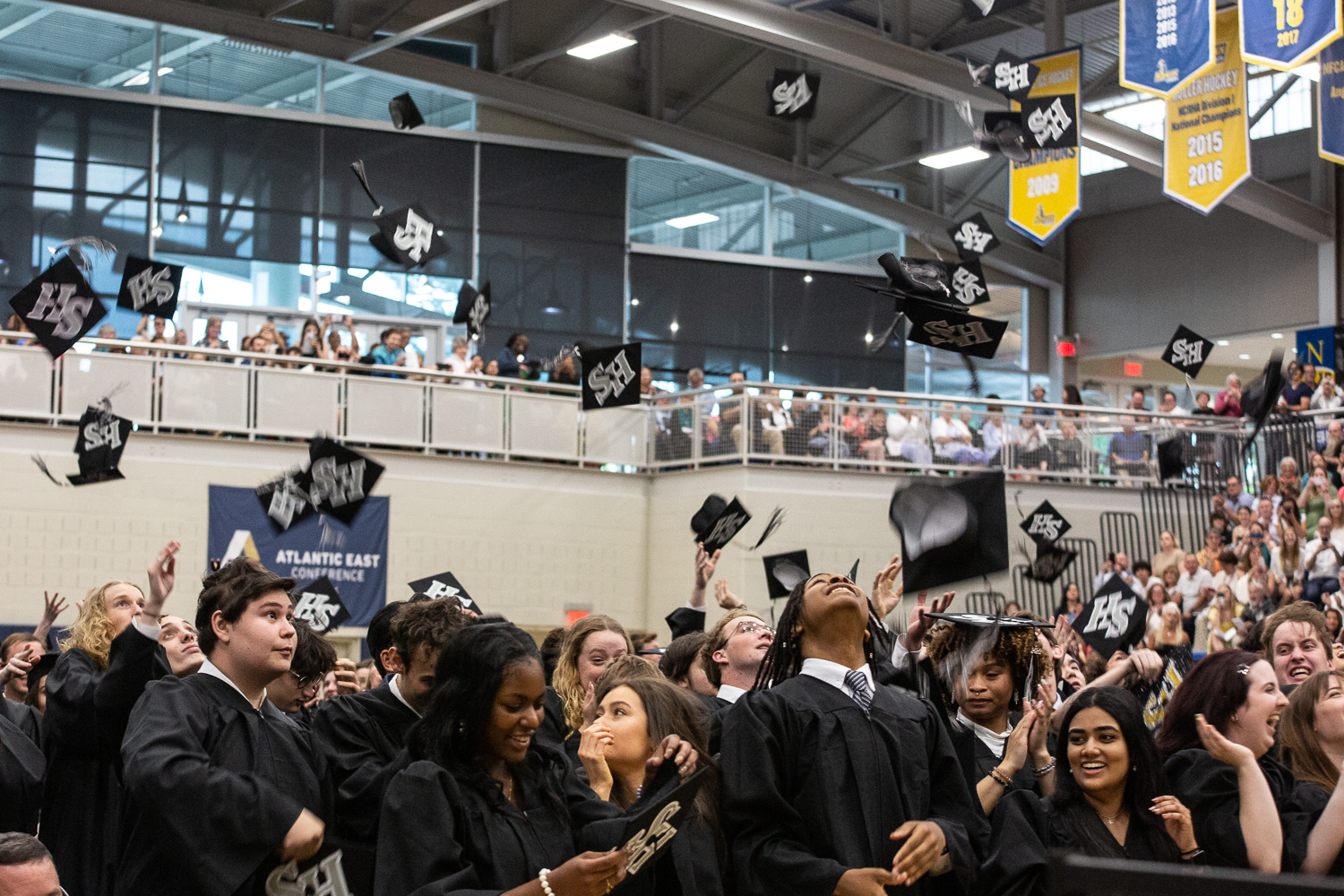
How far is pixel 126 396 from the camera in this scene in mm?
16172

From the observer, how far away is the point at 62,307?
37.3 feet

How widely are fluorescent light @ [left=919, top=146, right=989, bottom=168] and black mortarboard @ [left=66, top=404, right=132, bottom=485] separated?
13.8m

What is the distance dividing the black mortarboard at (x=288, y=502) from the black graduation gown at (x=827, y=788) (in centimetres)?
750

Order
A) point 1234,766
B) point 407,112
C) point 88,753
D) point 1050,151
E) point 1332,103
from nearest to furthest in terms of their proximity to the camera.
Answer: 1. point 1234,766
2. point 88,753
3. point 1332,103
4. point 1050,151
5. point 407,112

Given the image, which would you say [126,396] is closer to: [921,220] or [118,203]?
[118,203]

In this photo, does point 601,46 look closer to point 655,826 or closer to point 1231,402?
point 1231,402

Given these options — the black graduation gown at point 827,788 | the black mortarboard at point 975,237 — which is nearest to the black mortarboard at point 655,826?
the black graduation gown at point 827,788

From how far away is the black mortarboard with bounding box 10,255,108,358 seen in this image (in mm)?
11289

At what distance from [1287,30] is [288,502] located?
9042 millimetres

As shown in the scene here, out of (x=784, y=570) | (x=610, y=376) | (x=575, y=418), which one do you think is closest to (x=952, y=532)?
(x=784, y=570)

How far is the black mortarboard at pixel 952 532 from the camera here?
5.93 meters

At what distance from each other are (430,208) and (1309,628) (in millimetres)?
17888

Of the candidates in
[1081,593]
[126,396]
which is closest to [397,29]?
[126,396]

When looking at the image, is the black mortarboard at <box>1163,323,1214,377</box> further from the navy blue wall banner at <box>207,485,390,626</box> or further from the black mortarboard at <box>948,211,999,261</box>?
the navy blue wall banner at <box>207,485,390,626</box>
